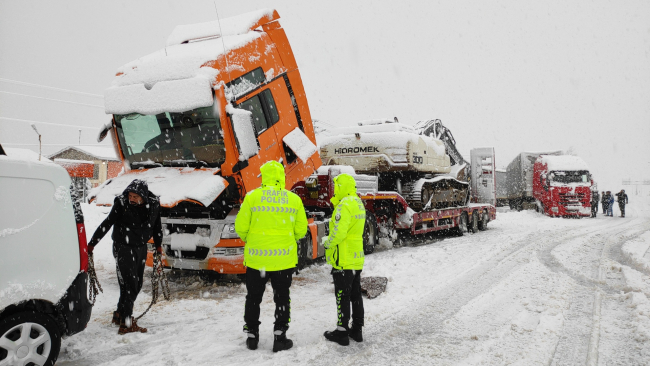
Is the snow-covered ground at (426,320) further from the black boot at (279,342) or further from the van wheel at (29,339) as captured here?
the van wheel at (29,339)

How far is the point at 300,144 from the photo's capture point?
6.72m

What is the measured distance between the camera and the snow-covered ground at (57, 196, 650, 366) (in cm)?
361

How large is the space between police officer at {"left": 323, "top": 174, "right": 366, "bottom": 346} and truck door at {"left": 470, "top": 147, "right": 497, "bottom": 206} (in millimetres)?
13989

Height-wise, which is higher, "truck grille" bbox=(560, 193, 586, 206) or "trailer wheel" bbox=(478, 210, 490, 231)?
"truck grille" bbox=(560, 193, 586, 206)

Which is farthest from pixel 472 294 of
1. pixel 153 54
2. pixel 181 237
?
pixel 153 54

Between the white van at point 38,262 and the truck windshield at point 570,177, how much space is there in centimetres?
2257

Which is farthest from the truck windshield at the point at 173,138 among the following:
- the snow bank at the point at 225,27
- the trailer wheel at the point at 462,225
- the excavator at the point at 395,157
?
the trailer wheel at the point at 462,225

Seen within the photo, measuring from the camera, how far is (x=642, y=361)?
11.6ft

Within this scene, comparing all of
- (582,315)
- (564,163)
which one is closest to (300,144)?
(582,315)

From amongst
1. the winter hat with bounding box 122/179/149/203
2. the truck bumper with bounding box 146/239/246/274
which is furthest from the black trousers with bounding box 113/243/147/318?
the truck bumper with bounding box 146/239/246/274

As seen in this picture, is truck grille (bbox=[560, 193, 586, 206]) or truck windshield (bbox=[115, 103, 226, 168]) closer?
truck windshield (bbox=[115, 103, 226, 168])

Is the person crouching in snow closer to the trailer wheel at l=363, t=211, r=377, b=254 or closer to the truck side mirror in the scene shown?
the truck side mirror

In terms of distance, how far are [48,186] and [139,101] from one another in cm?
300

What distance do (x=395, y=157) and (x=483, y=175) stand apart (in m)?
8.17
